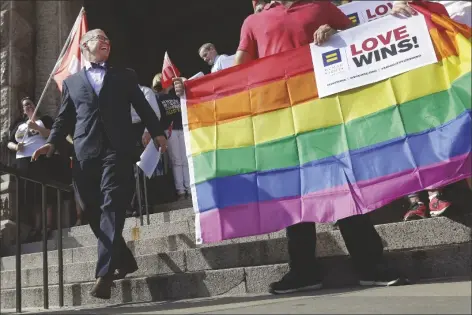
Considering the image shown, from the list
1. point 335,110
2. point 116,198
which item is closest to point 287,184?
point 335,110

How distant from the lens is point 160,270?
4.43 metres

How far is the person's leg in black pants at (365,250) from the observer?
338 centimetres

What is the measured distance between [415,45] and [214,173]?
1.51 m

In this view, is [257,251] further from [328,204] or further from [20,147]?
[20,147]

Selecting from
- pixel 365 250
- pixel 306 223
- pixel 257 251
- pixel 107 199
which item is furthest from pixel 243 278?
pixel 107 199

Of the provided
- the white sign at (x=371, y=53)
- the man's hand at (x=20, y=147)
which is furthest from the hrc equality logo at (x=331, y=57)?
the man's hand at (x=20, y=147)

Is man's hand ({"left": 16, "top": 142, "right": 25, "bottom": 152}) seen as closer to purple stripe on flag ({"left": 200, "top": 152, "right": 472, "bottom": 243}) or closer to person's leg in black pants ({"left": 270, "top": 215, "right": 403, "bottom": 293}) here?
purple stripe on flag ({"left": 200, "top": 152, "right": 472, "bottom": 243})

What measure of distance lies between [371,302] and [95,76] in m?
2.63

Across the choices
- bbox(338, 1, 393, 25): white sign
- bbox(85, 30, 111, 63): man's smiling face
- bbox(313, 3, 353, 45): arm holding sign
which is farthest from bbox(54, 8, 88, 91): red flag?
bbox(313, 3, 353, 45): arm holding sign

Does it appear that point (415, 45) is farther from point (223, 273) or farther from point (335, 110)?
point (223, 273)

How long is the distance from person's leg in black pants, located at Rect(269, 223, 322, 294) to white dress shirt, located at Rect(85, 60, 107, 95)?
1.71m

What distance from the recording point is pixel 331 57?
12.3ft

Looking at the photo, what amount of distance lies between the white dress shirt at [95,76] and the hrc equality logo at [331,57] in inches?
62.6

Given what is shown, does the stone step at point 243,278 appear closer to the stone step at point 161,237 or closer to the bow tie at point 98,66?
the stone step at point 161,237
